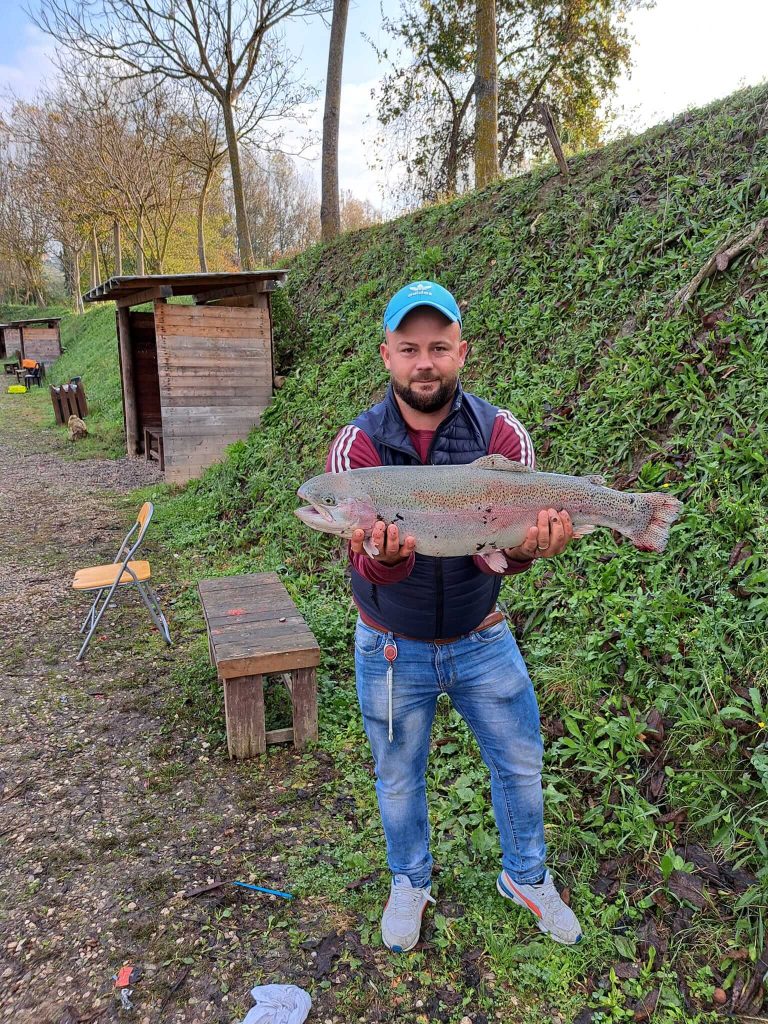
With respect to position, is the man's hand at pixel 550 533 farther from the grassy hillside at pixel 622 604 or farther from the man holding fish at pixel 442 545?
the grassy hillside at pixel 622 604

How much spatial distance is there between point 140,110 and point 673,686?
31.9m

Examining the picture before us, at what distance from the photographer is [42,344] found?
3120 centimetres

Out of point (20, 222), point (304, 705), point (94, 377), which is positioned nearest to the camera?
point (304, 705)

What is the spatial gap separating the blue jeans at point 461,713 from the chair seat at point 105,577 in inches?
152

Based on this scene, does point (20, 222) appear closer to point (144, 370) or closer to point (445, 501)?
point (144, 370)

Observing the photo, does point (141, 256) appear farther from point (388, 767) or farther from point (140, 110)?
point (388, 767)

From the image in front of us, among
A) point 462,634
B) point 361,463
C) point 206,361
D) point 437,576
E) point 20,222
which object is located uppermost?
point 20,222

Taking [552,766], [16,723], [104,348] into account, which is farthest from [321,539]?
[104,348]

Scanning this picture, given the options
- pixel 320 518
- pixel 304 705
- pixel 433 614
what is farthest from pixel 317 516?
pixel 304 705

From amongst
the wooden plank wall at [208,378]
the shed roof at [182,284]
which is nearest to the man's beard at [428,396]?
the shed roof at [182,284]

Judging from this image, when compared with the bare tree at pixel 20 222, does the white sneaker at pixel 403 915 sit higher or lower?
Answer: lower

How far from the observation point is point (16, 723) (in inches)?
179

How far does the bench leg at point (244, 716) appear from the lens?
3.97 metres

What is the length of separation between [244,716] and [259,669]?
1.20 feet
